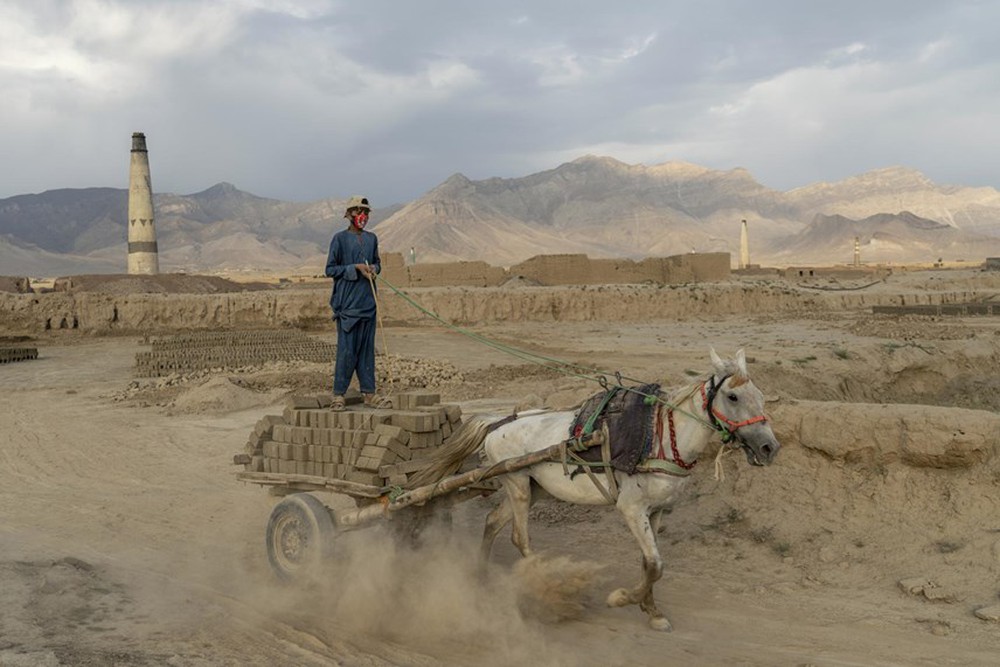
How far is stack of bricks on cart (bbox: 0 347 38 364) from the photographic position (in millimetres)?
23047

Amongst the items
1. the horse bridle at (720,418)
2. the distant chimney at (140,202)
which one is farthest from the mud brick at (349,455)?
the distant chimney at (140,202)

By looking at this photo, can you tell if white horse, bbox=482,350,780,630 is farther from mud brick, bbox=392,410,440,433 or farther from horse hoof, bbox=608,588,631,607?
mud brick, bbox=392,410,440,433

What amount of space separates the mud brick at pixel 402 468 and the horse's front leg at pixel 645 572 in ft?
5.23

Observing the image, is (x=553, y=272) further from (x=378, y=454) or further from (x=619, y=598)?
(x=619, y=598)

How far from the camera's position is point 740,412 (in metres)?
5.57

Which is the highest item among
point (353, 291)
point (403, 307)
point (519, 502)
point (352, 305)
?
point (353, 291)

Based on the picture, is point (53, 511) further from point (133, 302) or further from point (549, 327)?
point (133, 302)

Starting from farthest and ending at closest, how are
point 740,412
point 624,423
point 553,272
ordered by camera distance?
point 553,272 < point 624,423 < point 740,412

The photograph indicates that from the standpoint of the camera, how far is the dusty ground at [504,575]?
5480 millimetres

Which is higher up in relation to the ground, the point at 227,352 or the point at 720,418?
the point at 720,418

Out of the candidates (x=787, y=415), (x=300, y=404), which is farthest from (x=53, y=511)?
(x=787, y=415)

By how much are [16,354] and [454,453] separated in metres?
21.1

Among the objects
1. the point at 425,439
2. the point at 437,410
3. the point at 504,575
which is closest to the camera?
the point at 504,575

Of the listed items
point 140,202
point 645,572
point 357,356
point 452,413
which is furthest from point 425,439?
point 140,202
